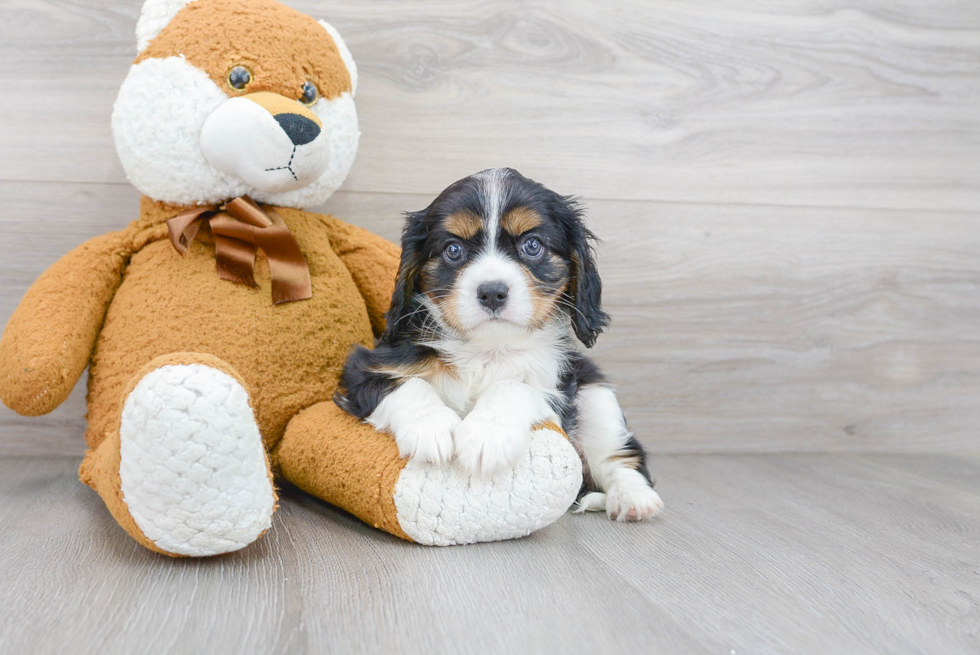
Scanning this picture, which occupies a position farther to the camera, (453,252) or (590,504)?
(590,504)

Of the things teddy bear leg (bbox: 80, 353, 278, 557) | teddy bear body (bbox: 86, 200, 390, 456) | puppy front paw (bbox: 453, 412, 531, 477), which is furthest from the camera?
teddy bear body (bbox: 86, 200, 390, 456)

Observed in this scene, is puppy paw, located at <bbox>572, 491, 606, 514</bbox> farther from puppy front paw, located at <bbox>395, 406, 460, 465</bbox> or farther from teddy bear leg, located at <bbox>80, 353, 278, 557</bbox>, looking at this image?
teddy bear leg, located at <bbox>80, 353, 278, 557</bbox>

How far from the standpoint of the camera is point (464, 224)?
1.59 metres

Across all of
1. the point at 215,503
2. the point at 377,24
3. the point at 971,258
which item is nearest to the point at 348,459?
the point at 215,503

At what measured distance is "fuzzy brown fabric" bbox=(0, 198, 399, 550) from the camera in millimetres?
1613

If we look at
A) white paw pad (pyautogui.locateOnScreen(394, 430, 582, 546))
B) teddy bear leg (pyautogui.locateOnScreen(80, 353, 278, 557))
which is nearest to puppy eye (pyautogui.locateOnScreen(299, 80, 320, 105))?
teddy bear leg (pyautogui.locateOnScreen(80, 353, 278, 557))

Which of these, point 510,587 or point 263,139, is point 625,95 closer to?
point 263,139

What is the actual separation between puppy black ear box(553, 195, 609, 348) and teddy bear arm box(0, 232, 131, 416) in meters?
1.05

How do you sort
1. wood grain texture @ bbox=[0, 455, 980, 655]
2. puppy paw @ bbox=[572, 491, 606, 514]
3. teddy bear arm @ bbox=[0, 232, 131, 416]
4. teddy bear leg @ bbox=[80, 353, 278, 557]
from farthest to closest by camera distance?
puppy paw @ bbox=[572, 491, 606, 514]
teddy bear arm @ bbox=[0, 232, 131, 416]
teddy bear leg @ bbox=[80, 353, 278, 557]
wood grain texture @ bbox=[0, 455, 980, 655]

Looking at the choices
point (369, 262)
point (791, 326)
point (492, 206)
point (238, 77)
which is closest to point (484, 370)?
point (492, 206)

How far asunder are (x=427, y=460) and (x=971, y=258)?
220 centimetres

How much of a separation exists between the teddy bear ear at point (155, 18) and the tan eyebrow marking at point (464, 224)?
2.65 ft

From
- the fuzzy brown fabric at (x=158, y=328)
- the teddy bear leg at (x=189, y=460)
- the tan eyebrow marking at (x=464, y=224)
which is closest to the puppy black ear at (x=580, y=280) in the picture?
the tan eyebrow marking at (x=464, y=224)

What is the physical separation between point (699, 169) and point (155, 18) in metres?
1.61
